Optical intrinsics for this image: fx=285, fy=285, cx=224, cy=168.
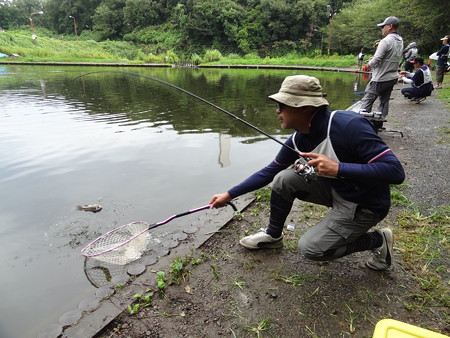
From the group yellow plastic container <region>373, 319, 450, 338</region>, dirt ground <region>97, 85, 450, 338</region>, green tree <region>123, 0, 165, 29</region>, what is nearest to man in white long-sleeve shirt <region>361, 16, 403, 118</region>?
dirt ground <region>97, 85, 450, 338</region>

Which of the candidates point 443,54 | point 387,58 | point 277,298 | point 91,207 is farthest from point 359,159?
point 443,54

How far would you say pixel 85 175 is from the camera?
5.21m

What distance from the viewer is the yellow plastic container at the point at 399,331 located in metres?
1.21

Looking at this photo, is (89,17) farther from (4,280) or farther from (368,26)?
(4,280)

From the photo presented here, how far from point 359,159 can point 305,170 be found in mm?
379

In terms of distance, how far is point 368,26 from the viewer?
36.2m

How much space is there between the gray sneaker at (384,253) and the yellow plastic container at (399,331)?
1204mm

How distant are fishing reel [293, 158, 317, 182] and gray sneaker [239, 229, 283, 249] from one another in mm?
749

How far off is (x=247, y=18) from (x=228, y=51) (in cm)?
676

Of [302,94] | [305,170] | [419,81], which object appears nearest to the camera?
[302,94]

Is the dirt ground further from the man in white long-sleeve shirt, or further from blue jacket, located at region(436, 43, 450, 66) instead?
→ blue jacket, located at region(436, 43, 450, 66)

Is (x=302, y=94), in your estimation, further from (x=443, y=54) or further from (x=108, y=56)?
(x=108, y=56)

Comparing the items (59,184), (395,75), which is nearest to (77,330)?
(59,184)

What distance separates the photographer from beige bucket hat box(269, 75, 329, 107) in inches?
79.6
